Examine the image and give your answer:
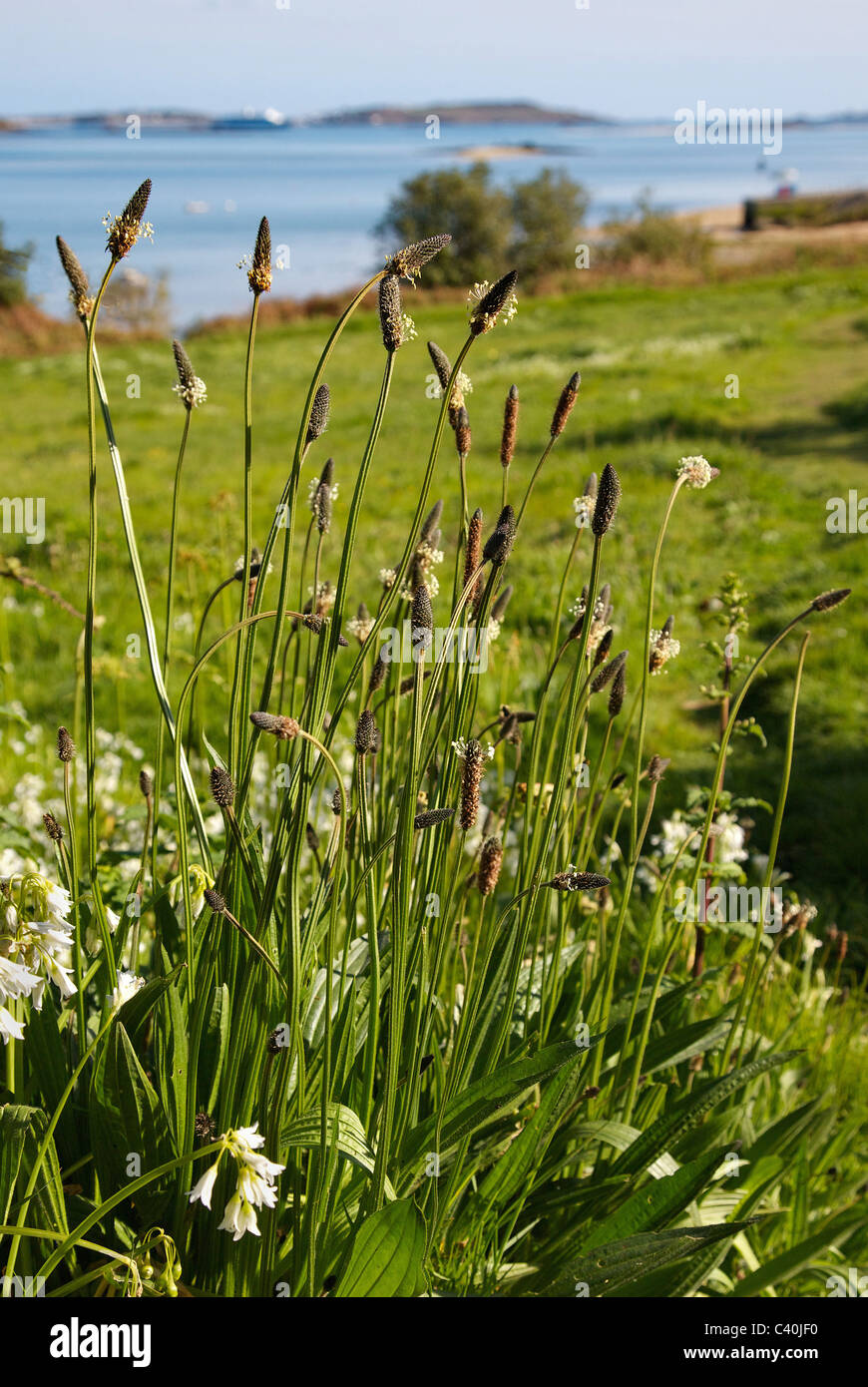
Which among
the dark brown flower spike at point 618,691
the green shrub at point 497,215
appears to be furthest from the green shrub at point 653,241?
the dark brown flower spike at point 618,691

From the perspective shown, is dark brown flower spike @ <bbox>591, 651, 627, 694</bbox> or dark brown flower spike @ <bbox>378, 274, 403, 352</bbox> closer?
dark brown flower spike @ <bbox>378, 274, 403, 352</bbox>

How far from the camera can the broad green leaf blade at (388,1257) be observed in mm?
1371

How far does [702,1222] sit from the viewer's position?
191 cm

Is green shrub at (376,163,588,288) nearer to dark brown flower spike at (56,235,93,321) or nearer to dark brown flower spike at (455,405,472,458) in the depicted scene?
dark brown flower spike at (455,405,472,458)

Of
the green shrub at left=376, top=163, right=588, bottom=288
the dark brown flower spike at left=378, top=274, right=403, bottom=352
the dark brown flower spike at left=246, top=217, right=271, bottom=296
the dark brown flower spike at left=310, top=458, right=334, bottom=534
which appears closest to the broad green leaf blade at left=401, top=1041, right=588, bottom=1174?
the dark brown flower spike at left=310, top=458, right=334, bottom=534

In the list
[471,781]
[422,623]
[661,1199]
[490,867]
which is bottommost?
[661,1199]

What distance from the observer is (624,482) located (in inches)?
321

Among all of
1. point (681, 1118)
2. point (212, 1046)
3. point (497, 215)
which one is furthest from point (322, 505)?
point (497, 215)

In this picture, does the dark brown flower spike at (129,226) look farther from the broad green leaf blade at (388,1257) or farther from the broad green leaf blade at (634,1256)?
the broad green leaf blade at (634,1256)

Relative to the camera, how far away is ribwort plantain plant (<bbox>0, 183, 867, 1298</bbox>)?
139 centimetres

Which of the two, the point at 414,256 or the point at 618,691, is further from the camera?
the point at 618,691

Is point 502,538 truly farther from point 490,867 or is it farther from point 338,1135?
point 338,1135

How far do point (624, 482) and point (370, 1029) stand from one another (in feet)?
23.0
